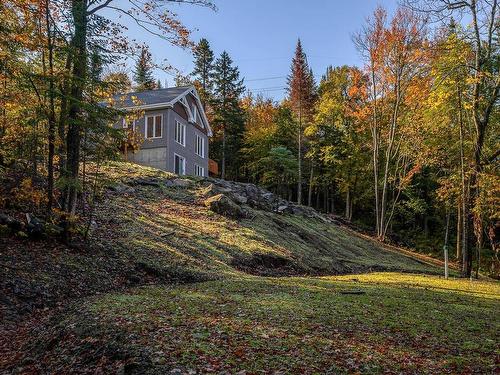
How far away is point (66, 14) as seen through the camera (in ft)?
32.3

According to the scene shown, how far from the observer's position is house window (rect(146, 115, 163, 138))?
28859mm

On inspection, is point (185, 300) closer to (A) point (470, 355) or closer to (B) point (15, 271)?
(B) point (15, 271)

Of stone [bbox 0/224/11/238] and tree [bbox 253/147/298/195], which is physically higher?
tree [bbox 253/147/298/195]

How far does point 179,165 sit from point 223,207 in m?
12.2

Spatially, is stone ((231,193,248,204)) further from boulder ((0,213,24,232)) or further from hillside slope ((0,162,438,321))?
boulder ((0,213,24,232))

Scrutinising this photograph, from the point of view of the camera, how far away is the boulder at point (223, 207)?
19250 mm

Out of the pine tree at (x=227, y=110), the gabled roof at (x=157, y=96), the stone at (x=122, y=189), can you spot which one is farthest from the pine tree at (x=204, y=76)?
the stone at (x=122, y=189)

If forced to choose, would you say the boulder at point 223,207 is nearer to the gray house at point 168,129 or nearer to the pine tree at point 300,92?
the gray house at point 168,129

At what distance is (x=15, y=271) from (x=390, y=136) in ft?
88.4

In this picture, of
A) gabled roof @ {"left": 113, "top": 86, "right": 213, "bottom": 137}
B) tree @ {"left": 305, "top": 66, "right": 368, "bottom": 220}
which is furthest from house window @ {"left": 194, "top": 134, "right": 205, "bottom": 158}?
tree @ {"left": 305, "top": 66, "right": 368, "bottom": 220}

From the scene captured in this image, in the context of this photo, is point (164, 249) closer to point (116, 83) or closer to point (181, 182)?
point (116, 83)

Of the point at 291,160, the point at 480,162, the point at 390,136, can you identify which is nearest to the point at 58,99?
the point at 480,162

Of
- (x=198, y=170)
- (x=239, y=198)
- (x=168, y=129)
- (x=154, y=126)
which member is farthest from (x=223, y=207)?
(x=198, y=170)

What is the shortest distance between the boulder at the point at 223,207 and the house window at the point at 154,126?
1092cm
